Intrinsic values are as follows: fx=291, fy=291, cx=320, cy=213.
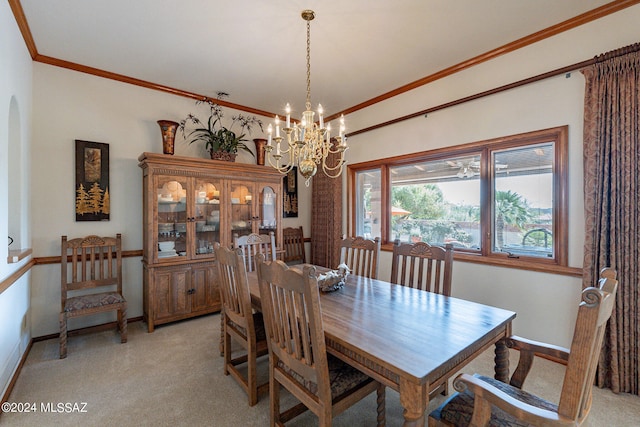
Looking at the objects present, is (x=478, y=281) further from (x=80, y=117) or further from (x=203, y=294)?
(x=80, y=117)

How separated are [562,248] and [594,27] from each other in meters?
1.81

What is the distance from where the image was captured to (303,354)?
1.49 meters

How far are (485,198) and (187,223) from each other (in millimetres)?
3346

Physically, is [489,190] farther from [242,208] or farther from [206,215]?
[206,215]

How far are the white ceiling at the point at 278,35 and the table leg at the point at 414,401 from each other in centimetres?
253

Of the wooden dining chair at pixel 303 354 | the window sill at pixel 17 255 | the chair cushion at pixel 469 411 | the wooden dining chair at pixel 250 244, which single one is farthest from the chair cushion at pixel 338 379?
the window sill at pixel 17 255

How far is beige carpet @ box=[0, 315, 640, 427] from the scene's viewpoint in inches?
73.4

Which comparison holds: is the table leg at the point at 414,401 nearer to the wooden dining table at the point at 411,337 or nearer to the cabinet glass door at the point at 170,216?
the wooden dining table at the point at 411,337

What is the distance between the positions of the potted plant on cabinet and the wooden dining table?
2.31 m

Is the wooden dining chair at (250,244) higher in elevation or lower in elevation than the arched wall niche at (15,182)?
lower

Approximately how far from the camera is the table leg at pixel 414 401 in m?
1.10

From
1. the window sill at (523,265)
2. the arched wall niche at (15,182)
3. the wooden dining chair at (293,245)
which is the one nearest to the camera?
the window sill at (523,265)

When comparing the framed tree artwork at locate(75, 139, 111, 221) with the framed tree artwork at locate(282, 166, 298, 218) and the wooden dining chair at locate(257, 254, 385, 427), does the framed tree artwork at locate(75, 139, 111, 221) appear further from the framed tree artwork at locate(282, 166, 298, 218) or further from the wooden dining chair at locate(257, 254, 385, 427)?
the wooden dining chair at locate(257, 254, 385, 427)

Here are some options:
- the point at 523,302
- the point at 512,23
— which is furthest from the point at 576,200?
the point at 512,23
